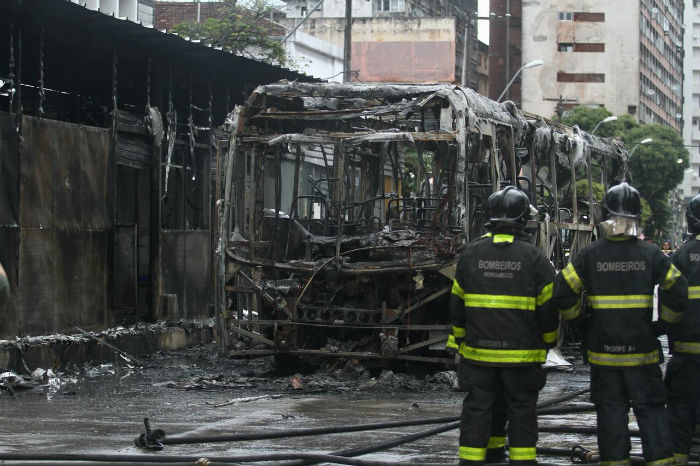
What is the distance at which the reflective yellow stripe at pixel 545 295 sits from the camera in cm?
691

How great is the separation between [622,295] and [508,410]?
36.4 inches

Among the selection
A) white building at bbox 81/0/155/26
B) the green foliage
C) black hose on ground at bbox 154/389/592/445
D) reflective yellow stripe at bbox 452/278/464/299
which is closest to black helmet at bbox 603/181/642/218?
reflective yellow stripe at bbox 452/278/464/299

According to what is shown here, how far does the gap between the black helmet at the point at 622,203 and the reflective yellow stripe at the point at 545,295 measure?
583mm

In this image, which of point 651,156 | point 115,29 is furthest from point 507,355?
point 651,156

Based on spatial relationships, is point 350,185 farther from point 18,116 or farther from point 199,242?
point 199,242

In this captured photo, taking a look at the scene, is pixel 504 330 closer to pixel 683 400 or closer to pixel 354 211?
pixel 683 400

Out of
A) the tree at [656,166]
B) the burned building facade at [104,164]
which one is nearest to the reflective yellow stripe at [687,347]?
the burned building facade at [104,164]

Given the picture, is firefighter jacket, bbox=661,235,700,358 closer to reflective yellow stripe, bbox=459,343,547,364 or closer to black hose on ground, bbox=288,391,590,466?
reflective yellow stripe, bbox=459,343,547,364

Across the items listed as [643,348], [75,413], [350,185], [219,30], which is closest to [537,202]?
[350,185]

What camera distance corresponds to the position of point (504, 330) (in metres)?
6.90

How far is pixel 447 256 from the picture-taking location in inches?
480

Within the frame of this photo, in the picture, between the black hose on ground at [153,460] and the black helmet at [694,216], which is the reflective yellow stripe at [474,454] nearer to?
the black hose on ground at [153,460]

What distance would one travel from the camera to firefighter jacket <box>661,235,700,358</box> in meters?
7.20

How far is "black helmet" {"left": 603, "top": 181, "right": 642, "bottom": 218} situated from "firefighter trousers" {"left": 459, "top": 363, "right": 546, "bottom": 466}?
3.36 feet
